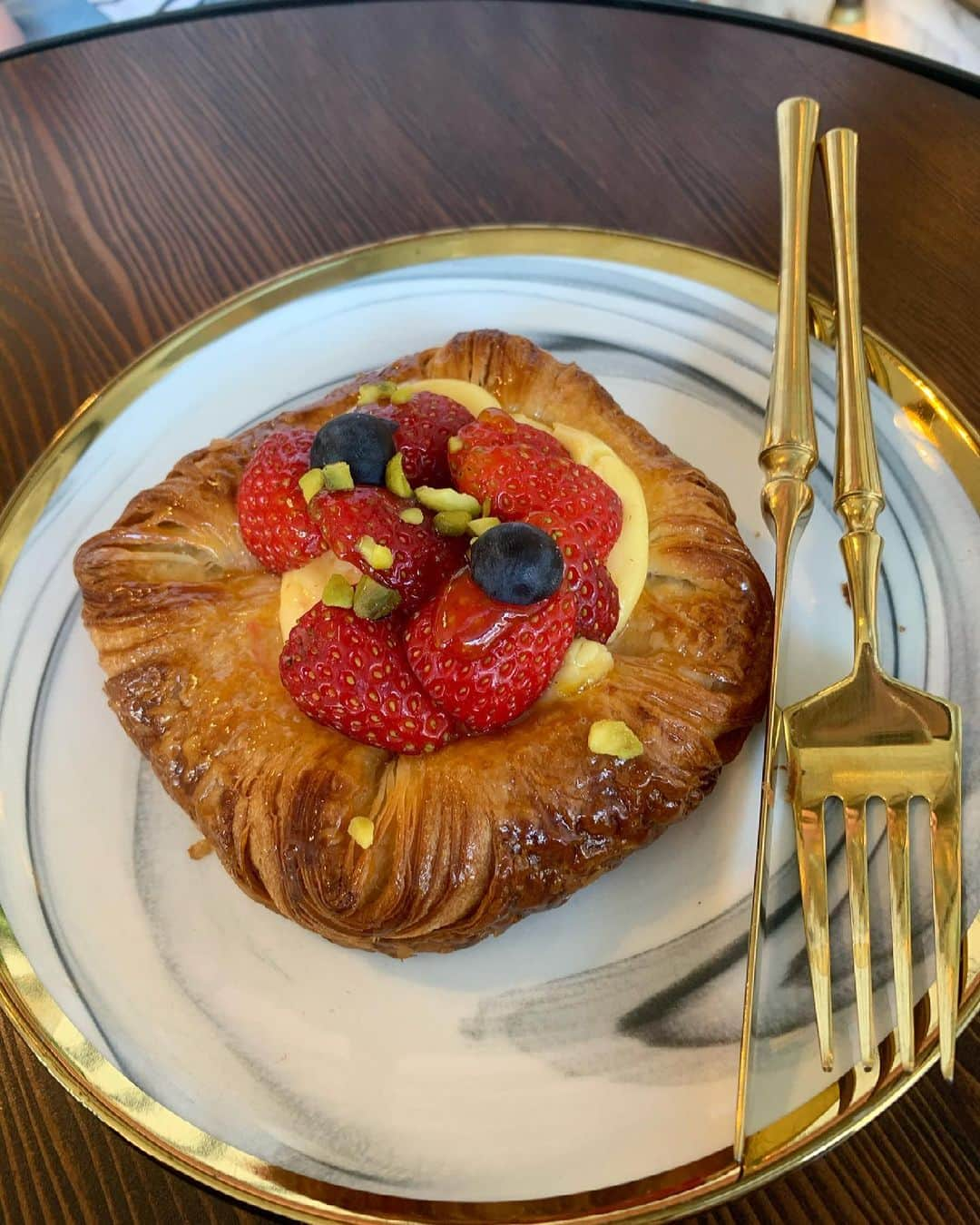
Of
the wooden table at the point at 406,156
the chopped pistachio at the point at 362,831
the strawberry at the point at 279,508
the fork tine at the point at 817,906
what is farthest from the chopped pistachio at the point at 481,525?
the wooden table at the point at 406,156

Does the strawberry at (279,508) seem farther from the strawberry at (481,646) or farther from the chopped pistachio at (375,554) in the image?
the strawberry at (481,646)

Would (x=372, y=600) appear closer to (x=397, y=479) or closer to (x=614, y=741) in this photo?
(x=397, y=479)

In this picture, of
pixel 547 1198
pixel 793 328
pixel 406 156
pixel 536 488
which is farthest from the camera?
pixel 406 156

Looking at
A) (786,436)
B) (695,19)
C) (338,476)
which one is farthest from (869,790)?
(695,19)

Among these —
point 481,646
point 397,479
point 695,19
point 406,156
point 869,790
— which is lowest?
point 869,790

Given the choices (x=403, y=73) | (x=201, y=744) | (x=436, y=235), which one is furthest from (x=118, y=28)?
(x=201, y=744)

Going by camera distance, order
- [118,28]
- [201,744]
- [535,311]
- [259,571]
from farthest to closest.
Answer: [118,28] < [535,311] < [259,571] < [201,744]

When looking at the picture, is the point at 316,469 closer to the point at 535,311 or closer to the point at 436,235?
the point at 535,311
